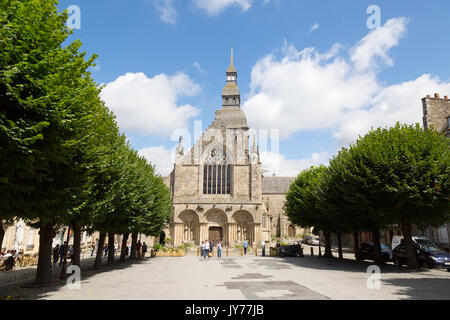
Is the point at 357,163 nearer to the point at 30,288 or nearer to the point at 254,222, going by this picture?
the point at 30,288

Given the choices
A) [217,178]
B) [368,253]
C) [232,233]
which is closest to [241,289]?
[368,253]

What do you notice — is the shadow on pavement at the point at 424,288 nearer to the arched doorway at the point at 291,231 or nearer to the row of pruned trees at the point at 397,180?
the row of pruned trees at the point at 397,180

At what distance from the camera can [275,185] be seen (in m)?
61.4

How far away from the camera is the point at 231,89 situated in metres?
52.1

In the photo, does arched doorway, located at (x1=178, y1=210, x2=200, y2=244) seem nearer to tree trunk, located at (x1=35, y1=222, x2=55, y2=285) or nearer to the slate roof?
the slate roof

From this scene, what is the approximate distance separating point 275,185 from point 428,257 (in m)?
43.8

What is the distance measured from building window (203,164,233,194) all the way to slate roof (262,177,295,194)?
871 inches

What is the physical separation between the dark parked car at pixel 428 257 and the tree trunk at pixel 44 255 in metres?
19.1

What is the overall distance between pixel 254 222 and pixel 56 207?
29.2 metres

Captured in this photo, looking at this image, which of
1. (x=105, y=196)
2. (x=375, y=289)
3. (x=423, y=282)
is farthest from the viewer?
(x=105, y=196)

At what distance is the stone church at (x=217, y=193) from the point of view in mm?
36906

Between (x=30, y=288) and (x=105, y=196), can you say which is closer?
(x=30, y=288)

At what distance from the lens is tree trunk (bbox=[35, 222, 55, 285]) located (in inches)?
473
